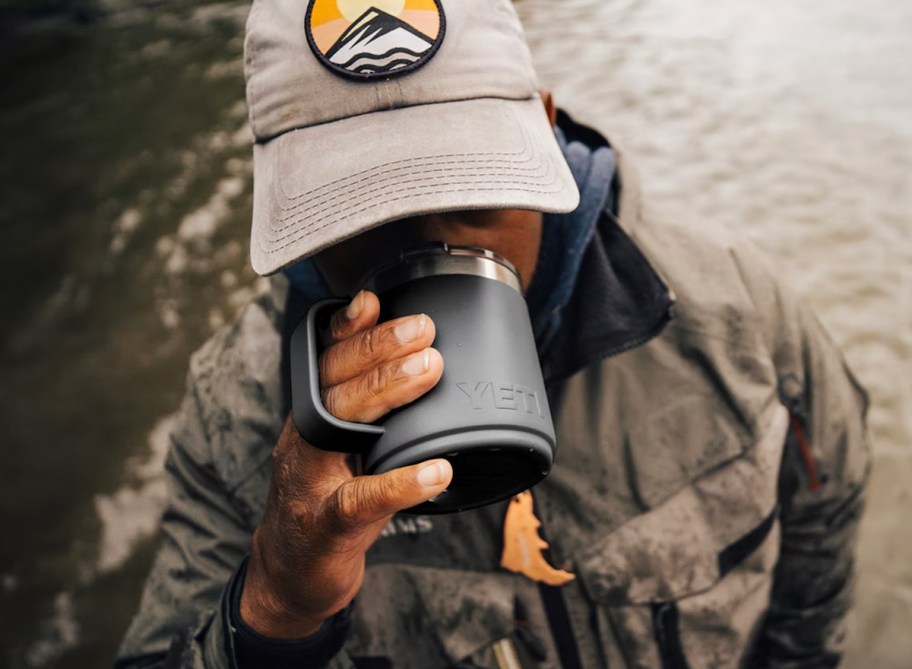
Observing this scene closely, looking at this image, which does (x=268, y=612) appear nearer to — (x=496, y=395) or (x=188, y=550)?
(x=188, y=550)

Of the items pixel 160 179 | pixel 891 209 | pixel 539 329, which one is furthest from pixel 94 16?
pixel 539 329

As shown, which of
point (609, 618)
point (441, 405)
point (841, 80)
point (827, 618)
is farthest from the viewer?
point (841, 80)

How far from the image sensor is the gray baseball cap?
88 centimetres

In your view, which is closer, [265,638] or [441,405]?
[441,405]

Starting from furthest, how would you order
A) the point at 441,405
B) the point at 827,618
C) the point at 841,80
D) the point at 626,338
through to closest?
1. the point at 841,80
2. the point at 827,618
3. the point at 626,338
4. the point at 441,405

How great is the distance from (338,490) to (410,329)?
0.20m

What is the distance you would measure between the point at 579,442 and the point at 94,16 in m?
8.57

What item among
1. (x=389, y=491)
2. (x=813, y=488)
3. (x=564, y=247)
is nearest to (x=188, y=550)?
(x=389, y=491)

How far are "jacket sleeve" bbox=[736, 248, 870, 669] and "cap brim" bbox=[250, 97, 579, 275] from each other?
59 cm

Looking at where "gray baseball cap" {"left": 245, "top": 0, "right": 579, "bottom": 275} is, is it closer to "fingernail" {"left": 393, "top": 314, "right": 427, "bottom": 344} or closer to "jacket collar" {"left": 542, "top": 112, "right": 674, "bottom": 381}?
"fingernail" {"left": 393, "top": 314, "right": 427, "bottom": 344}

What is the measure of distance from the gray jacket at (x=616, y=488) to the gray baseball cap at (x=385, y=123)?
352 mm

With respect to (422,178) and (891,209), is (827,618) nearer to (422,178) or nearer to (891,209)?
(422,178)

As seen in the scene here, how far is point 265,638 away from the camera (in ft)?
3.31

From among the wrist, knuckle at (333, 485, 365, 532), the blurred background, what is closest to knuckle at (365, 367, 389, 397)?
knuckle at (333, 485, 365, 532)
